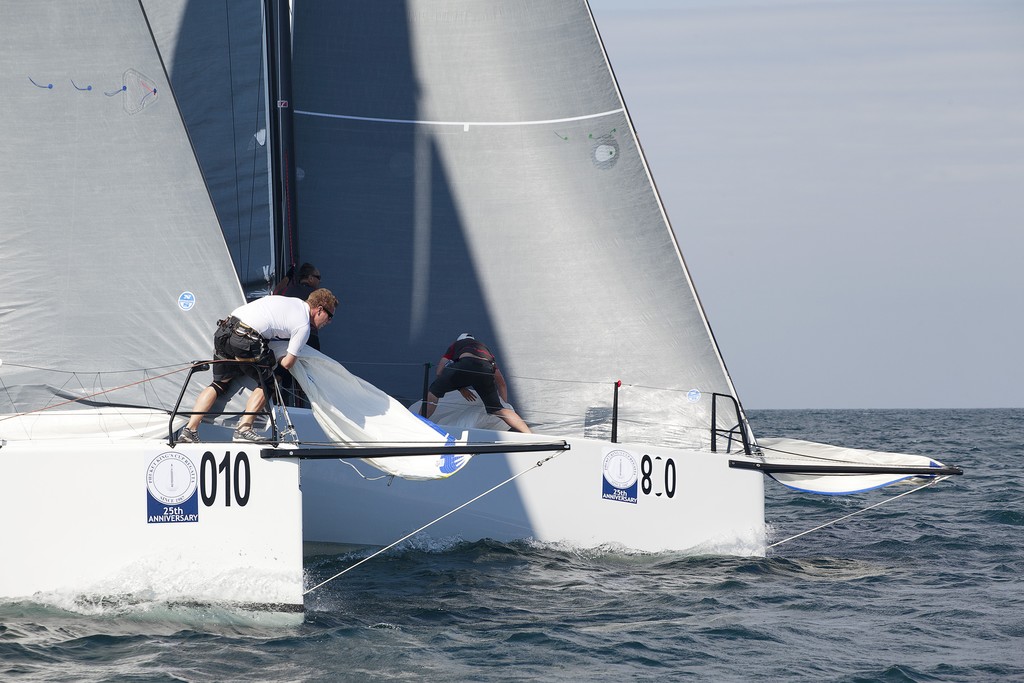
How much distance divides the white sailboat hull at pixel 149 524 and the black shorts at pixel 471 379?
2393 mm

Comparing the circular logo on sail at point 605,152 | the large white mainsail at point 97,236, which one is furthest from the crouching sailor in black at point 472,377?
the large white mainsail at point 97,236

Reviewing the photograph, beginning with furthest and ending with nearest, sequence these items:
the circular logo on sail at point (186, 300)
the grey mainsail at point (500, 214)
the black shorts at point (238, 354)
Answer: the grey mainsail at point (500, 214), the circular logo on sail at point (186, 300), the black shorts at point (238, 354)

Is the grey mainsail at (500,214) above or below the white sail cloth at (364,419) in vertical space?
above

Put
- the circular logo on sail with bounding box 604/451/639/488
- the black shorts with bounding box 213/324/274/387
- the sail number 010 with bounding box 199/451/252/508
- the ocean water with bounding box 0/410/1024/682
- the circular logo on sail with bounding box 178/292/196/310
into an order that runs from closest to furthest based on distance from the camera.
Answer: the ocean water with bounding box 0/410/1024/682 → the sail number 010 with bounding box 199/451/252/508 → the black shorts with bounding box 213/324/274/387 → the circular logo on sail with bounding box 178/292/196/310 → the circular logo on sail with bounding box 604/451/639/488

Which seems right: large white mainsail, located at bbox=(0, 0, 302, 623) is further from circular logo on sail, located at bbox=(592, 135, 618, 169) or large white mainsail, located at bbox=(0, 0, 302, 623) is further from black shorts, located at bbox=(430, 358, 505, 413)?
circular logo on sail, located at bbox=(592, 135, 618, 169)

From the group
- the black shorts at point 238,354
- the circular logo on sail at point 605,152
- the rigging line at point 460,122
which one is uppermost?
the rigging line at point 460,122

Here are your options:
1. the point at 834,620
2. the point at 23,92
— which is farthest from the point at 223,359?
the point at 834,620

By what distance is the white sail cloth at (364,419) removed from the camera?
6.18m

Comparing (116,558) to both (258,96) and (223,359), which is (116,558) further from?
(258,96)

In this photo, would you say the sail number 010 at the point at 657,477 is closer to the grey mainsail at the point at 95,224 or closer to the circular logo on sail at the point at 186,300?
the grey mainsail at the point at 95,224

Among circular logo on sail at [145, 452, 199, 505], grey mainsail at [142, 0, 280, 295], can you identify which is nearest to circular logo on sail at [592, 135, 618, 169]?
grey mainsail at [142, 0, 280, 295]

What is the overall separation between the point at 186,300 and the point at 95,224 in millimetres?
603

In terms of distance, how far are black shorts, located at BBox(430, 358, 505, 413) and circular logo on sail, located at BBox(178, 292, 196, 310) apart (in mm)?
2103

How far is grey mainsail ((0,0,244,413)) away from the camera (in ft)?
20.7
